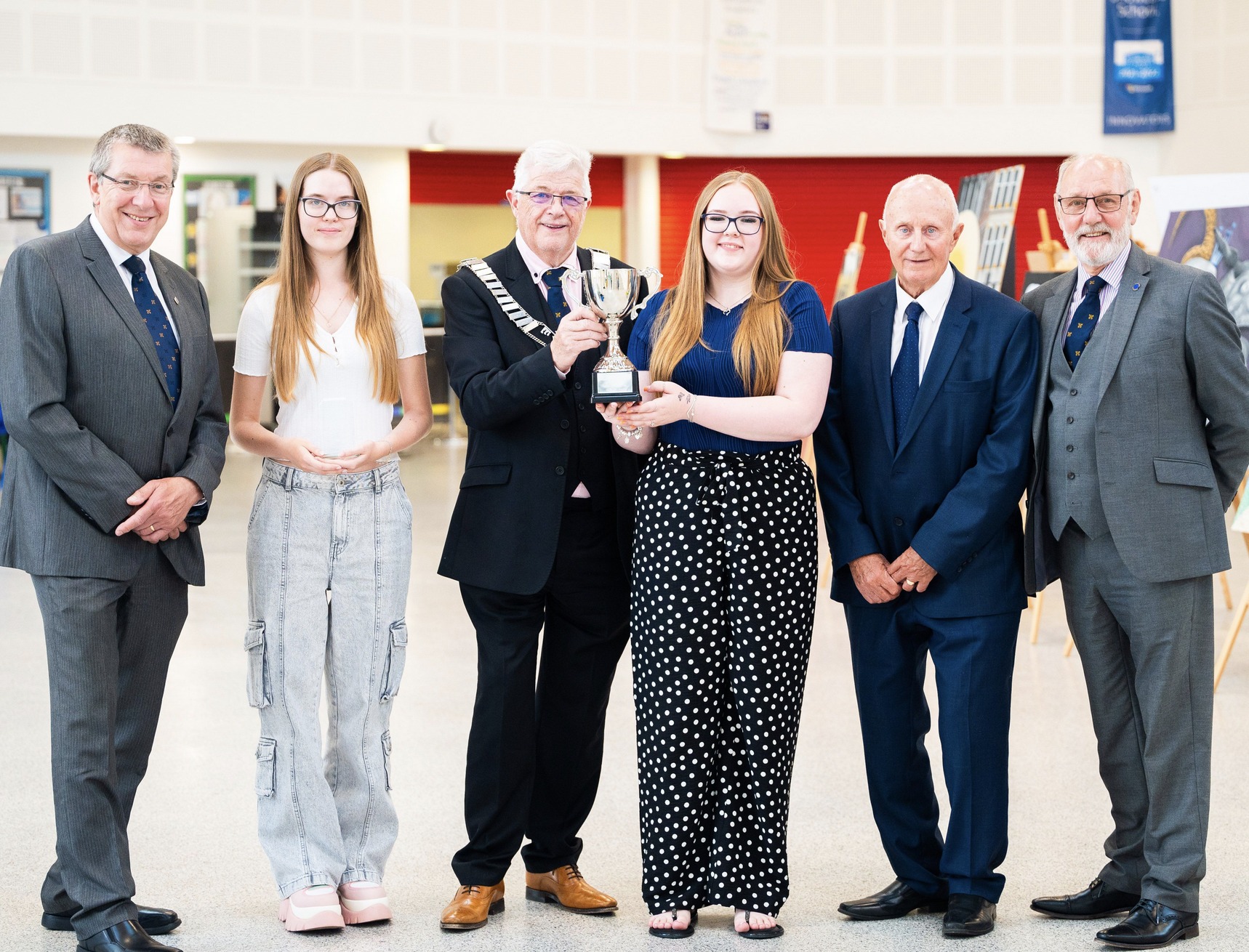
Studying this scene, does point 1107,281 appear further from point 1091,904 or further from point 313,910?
point 313,910

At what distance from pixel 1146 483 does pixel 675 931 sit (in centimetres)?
152

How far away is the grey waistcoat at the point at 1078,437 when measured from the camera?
3.18 m

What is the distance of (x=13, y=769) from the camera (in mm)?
4523

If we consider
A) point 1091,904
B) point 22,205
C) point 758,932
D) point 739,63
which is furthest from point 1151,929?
point 22,205

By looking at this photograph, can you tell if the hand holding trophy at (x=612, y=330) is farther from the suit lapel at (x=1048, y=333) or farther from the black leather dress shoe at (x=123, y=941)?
the black leather dress shoe at (x=123, y=941)

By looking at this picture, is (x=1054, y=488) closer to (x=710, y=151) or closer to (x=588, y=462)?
(x=588, y=462)

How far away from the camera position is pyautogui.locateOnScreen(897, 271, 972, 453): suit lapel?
3.23m

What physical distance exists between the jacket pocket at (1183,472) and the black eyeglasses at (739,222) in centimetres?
107

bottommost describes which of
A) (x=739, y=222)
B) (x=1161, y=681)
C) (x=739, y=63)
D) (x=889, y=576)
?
(x=1161, y=681)

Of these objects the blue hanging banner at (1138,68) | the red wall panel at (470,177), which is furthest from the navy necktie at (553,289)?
the blue hanging banner at (1138,68)

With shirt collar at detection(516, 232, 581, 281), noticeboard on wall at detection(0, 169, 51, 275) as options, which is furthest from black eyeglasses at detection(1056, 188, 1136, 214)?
noticeboard on wall at detection(0, 169, 51, 275)

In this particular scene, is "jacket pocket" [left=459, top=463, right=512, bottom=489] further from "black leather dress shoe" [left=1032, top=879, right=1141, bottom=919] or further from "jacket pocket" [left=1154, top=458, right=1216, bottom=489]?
Answer: "black leather dress shoe" [left=1032, top=879, right=1141, bottom=919]

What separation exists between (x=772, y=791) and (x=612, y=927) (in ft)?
1.77

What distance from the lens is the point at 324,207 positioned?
3207mm
